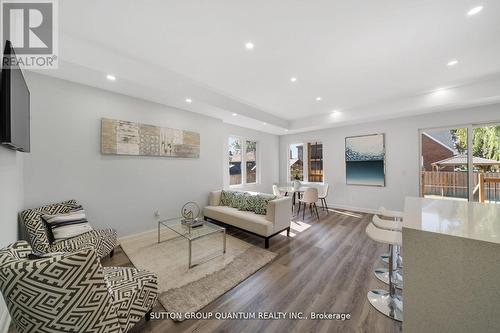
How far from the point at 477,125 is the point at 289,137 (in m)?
4.53

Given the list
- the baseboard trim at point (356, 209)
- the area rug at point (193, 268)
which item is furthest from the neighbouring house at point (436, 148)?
the area rug at point (193, 268)

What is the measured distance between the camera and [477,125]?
→ 155 inches

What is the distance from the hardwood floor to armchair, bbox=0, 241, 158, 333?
719mm

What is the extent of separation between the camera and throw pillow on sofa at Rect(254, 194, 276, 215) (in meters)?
3.46

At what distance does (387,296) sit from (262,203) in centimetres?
210

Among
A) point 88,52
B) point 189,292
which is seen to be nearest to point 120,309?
point 189,292

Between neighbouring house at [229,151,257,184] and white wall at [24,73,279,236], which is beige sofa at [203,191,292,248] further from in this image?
neighbouring house at [229,151,257,184]

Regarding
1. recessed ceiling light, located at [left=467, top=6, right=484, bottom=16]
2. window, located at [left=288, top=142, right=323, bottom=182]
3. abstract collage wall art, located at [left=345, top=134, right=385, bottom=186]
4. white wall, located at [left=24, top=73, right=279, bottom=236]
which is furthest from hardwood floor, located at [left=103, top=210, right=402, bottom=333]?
window, located at [left=288, top=142, right=323, bottom=182]

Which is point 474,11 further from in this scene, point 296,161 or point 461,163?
point 296,161

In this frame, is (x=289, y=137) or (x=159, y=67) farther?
(x=289, y=137)

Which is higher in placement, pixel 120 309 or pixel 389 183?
pixel 389 183

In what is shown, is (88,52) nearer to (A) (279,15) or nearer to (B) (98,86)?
(B) (98,86)

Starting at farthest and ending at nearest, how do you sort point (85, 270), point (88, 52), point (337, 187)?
point (337, 187) < point (88, 52) < point (85, 270)

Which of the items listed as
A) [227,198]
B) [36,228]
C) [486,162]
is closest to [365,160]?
[486,162]
